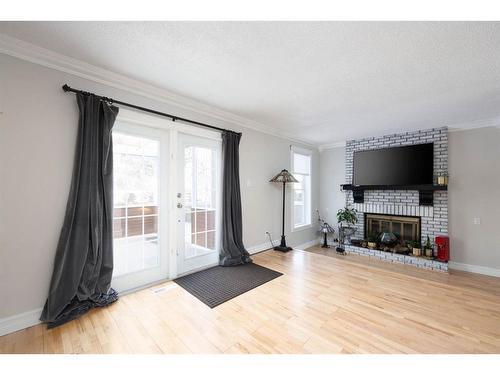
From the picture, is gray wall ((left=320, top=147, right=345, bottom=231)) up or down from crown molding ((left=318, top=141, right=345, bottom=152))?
down

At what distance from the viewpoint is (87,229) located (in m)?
2.09

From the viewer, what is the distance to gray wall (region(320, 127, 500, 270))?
3.67 m

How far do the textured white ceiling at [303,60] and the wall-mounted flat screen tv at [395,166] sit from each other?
43.3 inches

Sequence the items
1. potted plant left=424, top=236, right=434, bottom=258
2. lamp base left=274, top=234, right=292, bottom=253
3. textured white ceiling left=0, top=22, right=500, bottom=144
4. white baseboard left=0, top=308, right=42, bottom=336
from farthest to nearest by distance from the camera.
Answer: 1. lamp base left=274, top=234, right=292, bottom=253
2. potted plant left=424, top=236, right=434, bottom=258
3. white baseboard left=0, top=308, right=42, bottom=336
4. textured white ceiling left=0, top=22, right=500, bottom=144

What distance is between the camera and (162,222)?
2.82 m

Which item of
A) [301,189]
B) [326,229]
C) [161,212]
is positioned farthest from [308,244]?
[161,212]

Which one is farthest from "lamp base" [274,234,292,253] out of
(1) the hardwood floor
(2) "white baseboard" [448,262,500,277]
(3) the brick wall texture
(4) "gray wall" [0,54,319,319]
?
(4) "gray wall" [0,54,319,319]

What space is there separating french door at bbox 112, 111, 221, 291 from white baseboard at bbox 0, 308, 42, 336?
0.63 meters

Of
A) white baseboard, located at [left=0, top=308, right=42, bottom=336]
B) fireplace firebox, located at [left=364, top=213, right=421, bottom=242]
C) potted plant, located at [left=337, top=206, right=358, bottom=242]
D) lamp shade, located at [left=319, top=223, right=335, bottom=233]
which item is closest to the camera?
white baseboard, located at [left=0, top=308, right=42, bottom=336]

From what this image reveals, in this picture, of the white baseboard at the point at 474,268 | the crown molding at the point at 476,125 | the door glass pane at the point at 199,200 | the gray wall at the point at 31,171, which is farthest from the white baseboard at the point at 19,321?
the crown molding at the point at 476,125

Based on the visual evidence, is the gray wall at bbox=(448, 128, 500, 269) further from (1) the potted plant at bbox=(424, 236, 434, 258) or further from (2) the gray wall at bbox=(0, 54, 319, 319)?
(2) the gray wall at bbox=(0, 54, 319, 319)

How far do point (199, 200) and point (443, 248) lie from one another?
430cm

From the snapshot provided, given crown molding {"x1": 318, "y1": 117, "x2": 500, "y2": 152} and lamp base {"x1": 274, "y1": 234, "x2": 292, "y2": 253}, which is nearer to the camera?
crown molding {"x1": 318, "y1": 117, "x2": 500, "y2": 152}

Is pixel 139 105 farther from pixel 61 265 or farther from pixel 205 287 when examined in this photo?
pixel 205 287
